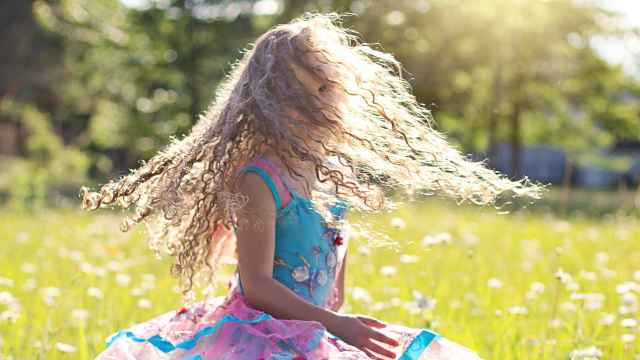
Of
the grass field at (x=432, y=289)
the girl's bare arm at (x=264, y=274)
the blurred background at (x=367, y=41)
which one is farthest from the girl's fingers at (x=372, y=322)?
the blurred background at (x=367, y=41)

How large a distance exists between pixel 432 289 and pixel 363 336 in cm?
199

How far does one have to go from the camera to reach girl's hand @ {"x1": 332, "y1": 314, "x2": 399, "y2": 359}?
246 cm

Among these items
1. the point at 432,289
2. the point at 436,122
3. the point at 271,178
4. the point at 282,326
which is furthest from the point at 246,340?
the point at 436,122

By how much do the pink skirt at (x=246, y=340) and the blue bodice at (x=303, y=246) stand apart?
18cm

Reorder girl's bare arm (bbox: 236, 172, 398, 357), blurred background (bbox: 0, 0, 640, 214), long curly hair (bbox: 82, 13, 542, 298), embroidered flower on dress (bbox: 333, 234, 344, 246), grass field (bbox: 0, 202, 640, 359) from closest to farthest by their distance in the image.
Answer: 1. girl's bare arm (bbox: 236, 172, 398, 357)
2. long curly hair (bbox: 82, 13, 542, 298)
3. embroidered flower on dress (bbox: 333, 234, 344, 246)
4. grass field (bbox: 0, 202, 640, 359)
5. blurred background (bbox: 0, 0, 640, 214)

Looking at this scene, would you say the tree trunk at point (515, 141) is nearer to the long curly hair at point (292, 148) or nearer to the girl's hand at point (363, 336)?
the long curly hair at point (292, 148)

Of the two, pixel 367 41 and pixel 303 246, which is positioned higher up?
pixel 367 41

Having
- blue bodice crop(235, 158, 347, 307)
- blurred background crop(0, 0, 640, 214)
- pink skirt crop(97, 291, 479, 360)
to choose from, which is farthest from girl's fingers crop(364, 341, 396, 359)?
blurred background crop(0, 0, 640, 214)

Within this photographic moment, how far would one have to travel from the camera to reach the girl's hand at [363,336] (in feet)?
8.06

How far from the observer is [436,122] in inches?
340

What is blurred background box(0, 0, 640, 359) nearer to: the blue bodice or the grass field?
the grass field

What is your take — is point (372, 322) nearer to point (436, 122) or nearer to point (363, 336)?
point (363, 336)

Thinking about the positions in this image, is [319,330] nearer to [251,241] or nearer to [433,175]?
[251,241]

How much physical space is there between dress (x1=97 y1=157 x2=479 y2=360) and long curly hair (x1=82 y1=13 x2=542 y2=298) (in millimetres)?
90
